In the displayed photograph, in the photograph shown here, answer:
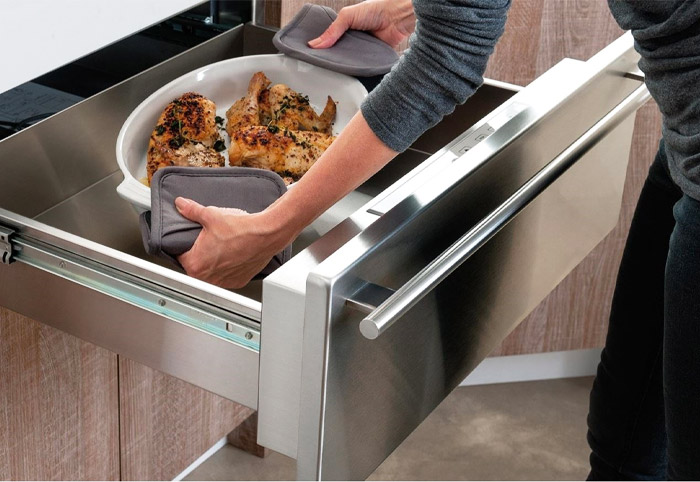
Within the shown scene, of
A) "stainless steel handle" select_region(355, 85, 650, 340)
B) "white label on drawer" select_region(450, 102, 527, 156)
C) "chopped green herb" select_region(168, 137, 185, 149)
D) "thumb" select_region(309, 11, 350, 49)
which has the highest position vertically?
"white label on drawer" select_region(450, 102, 527, 156)

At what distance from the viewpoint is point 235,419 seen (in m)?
1.76

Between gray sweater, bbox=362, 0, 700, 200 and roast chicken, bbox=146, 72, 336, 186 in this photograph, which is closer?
gray sweater, bbox=362, 0, 700, 200

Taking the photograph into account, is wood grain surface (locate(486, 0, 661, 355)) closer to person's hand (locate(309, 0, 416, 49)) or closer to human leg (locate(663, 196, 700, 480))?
person's hand (locate(309, 0, 416, 49))

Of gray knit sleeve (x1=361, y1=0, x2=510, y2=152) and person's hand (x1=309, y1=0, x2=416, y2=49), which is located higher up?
gray knit sleeve (x1=361, y1=0, x2=510, y2=152)

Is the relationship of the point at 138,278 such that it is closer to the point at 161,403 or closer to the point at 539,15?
the point at 161,403

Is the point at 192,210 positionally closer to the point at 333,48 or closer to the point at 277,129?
the point at 277,129

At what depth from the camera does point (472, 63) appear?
93cm

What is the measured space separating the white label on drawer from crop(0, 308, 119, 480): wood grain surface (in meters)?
0.57

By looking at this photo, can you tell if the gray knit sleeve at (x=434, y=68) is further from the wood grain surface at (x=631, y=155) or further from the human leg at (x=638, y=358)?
the wood grain surface at (x=631, y=155)

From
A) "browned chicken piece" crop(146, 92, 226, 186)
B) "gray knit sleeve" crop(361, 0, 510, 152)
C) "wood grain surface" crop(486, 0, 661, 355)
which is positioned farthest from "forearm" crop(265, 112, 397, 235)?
"wood grain surface" crop(486, 0, 661, 355)

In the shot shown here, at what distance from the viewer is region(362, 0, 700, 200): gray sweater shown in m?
0.90

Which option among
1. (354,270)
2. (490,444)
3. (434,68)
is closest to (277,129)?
(434,68)

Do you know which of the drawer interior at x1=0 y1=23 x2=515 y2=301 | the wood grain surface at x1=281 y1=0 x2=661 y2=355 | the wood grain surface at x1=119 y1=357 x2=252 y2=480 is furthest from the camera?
the wood grain surface at x1=281 y1=0 x2=661 y2=355

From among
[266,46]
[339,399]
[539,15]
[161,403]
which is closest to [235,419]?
[161,403]
